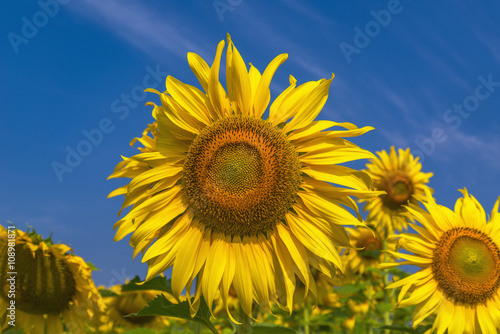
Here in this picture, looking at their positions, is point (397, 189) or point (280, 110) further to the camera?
point (397, 189)

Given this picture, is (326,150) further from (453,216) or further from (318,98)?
(453,216)

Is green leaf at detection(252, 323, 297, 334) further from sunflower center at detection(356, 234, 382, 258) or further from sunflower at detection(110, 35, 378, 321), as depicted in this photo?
sunflower center at detection(356, 234, 382, 258)

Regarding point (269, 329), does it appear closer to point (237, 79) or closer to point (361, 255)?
point (237, 79)

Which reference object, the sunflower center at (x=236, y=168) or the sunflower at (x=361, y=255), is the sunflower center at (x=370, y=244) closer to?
the sunflower at (x=361, y=255)

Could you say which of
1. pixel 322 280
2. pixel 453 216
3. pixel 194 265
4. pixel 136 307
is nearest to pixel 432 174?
pixel 322 280

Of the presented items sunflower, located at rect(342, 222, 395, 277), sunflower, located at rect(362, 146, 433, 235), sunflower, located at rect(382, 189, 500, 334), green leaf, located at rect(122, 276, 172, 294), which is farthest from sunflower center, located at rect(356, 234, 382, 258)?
green leaf, located at rect(122, 276, 172, 294)

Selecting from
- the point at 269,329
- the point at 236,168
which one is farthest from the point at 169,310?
the point at 236,168
